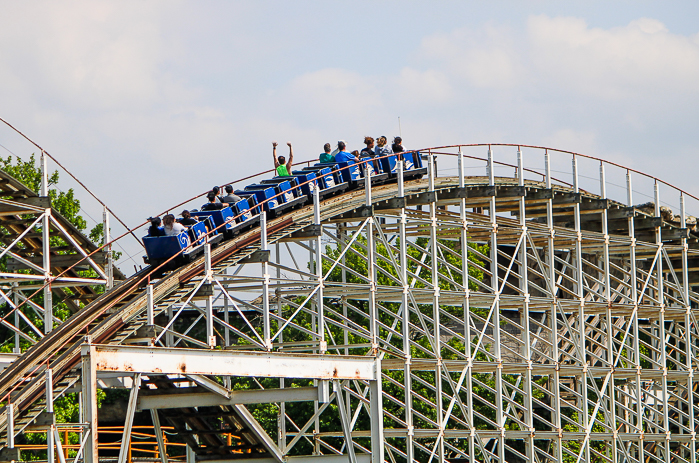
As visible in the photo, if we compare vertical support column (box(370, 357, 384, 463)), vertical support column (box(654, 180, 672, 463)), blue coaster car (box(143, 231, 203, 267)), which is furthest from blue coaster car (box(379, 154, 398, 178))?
vertical support column (box(654, 180, 672, 463))

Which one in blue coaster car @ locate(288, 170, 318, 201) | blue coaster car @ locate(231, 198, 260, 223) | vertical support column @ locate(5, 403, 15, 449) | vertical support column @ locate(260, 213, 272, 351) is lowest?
vertical support column @ locate(5, 403, 15, 449)

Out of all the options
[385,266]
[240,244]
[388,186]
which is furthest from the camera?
[385,266]

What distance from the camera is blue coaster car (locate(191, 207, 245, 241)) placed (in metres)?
20.0

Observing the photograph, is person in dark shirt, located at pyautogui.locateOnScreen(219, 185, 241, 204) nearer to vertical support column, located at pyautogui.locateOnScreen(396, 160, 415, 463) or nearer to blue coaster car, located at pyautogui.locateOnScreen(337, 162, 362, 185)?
blue coaster car, located at pyautogui.locateOnScreen(337, 162, 362, 185)

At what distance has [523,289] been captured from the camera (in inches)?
965

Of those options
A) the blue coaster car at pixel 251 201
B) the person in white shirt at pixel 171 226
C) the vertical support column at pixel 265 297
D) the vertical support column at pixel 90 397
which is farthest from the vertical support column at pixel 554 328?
the vertical support column at pixel 90 397

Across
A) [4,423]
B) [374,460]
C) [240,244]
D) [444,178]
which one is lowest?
[374,460]

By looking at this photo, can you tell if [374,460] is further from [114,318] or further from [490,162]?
[490,162]

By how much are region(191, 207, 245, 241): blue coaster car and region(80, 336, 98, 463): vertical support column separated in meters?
5.67

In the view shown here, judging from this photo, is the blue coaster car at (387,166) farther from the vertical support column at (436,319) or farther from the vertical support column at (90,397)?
the vertical support column at (90,397)

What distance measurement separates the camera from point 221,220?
800 inches

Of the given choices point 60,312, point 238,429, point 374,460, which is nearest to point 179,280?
point 238,429

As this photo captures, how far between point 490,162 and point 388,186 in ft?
9.79

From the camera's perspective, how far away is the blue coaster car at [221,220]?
20016 millimetres
